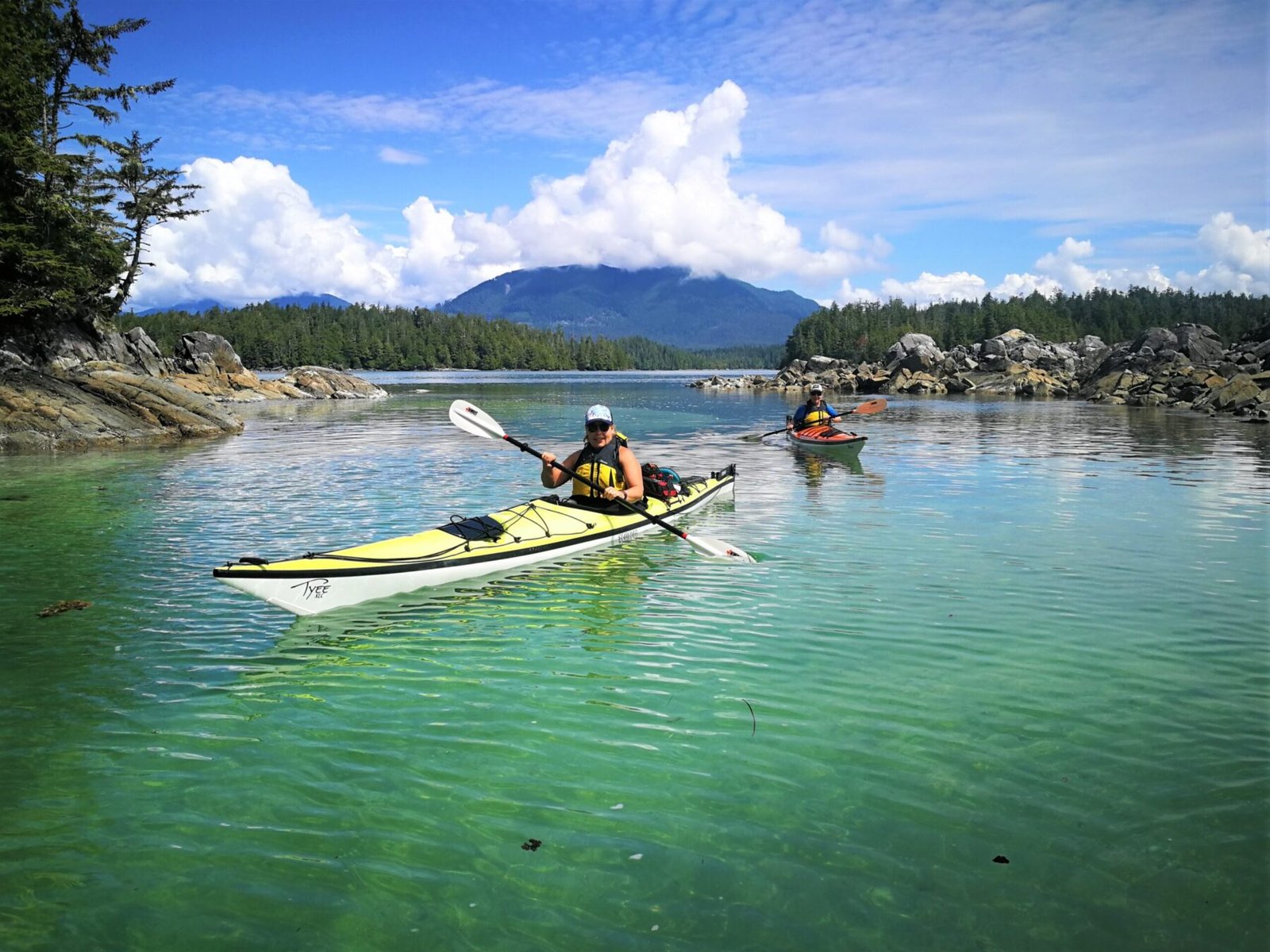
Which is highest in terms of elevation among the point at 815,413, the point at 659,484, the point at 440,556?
the point at 815,413

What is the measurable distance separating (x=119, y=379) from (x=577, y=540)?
24967mm

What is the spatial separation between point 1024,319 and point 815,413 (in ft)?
390

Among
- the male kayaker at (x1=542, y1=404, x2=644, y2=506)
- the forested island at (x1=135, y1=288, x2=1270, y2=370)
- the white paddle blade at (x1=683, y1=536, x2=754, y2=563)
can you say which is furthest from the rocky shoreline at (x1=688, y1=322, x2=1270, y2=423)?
the male kayaker at (x1=542, y1=404, x2=644, y2=506)

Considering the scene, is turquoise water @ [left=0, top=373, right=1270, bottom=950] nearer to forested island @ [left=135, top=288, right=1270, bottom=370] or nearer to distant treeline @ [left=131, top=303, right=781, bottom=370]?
forested island @ [left=135, top=288, right=1270, bottom=370]

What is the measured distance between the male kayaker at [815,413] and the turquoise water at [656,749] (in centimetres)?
1198

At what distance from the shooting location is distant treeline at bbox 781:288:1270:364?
128750mm

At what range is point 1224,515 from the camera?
47.8 ft

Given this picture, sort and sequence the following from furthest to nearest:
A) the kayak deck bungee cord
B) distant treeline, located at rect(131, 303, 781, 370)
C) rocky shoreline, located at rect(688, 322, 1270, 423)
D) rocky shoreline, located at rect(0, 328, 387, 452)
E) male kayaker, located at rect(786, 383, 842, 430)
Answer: distant treeline, located at rect(131, 303, 781, 370), rocky shoreline, located at rect(688, 322, 1270, 423), rocky shoreline, located at rect(0, 328, 387, 452), male kayaker, located at rect(786, 383, 842, 430), the kayak deck bungee cord

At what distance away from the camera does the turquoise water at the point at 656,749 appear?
13.7ft

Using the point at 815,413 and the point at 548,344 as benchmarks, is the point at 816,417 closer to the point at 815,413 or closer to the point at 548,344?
the point at 815,413

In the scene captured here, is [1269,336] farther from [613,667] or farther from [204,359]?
[204,359]

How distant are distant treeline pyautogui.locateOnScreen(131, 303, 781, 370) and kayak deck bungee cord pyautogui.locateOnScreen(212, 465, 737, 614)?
465ft

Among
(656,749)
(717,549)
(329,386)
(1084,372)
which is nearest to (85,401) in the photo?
(717,549)

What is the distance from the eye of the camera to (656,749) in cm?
588
